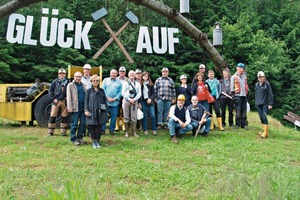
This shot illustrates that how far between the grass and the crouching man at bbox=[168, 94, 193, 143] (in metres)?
0.24

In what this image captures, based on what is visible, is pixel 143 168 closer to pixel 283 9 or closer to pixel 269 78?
pixel 269 78

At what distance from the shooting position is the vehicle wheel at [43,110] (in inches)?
345

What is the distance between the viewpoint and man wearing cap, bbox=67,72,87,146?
6855 millimetres

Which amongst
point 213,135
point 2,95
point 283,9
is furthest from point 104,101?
point 283,9

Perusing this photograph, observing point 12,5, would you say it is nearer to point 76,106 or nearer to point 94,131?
point 76,106

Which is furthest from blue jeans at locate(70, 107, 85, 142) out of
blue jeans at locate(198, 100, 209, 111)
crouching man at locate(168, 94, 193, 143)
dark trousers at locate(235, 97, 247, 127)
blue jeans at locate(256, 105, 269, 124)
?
blue jeans at locate(256, 105, 269, 124)

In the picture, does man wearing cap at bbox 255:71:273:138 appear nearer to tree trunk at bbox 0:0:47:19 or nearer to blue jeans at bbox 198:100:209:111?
blue jeans at bbox 198:100:209:111

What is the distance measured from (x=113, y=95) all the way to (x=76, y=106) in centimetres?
117

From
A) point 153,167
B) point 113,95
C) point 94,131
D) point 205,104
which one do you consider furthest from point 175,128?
point 153,167

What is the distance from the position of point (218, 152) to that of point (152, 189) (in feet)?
8.16

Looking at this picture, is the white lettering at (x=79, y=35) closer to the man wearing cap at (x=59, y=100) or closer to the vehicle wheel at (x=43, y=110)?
the vehicle wheel at (x=43, y=110)

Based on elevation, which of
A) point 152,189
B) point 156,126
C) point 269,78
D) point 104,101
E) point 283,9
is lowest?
point 152,189

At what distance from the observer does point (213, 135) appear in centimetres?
808

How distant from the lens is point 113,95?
784 cm
